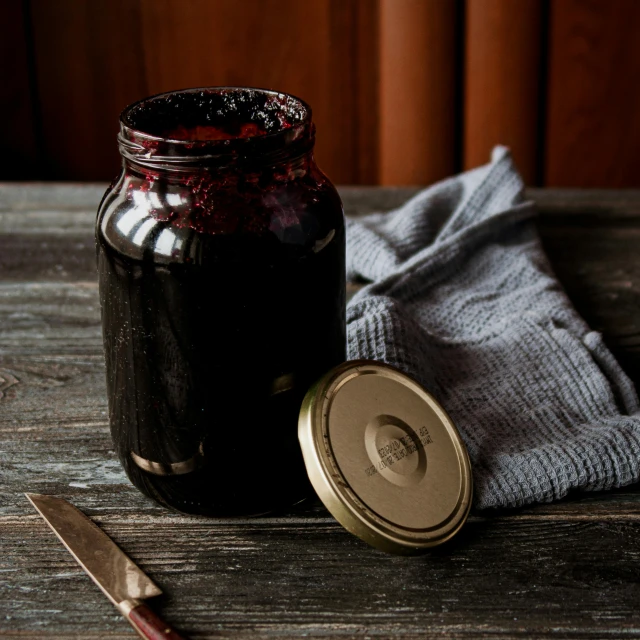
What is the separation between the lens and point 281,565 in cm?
58

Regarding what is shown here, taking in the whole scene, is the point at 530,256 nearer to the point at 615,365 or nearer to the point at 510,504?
the point at 615,365

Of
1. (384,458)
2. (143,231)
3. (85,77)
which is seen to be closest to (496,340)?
(384,458)

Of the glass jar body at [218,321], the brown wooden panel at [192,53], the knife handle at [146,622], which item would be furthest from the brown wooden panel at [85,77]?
the knife handle at [146,622]

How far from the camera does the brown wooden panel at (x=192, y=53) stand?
1682 millimetres

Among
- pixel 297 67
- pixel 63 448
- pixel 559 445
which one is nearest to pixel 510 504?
pixel 559 445

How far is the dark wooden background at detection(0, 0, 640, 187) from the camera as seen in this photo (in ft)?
4.96

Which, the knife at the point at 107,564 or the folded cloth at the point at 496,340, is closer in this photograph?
the knife at the point at 107,564

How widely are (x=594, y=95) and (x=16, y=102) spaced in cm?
111

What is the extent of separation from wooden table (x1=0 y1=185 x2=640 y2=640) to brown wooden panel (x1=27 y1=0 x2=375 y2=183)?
1.08 m

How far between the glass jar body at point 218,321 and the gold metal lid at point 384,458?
28mm

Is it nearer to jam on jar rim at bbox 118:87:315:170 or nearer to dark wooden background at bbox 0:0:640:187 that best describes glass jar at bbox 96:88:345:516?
jam on jar rim at bbox 118:87:315:170

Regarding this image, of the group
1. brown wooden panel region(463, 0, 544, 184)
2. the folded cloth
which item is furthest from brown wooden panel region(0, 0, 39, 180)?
the folded cloth

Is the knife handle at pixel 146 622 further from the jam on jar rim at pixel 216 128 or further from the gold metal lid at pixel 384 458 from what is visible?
the jam on jar rim at pixel 216 128

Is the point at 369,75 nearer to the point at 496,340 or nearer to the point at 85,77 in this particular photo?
the point at 85,77
